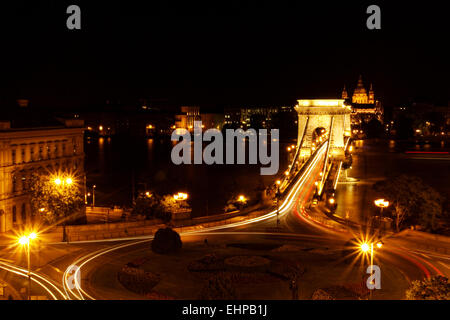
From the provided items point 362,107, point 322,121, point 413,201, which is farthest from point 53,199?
point 362,107

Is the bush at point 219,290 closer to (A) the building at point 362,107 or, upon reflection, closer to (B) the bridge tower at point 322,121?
(B) the bridge tower at point 322,121

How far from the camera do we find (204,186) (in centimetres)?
4753

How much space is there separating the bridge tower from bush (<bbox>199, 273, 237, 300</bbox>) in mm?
53044

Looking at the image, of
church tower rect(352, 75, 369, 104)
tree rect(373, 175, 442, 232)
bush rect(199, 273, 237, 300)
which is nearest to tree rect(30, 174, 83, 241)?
bush rect(199, 273, 237, 300)

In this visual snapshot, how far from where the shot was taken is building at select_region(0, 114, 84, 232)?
23875 mm

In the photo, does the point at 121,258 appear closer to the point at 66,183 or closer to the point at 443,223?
the point at 66,183

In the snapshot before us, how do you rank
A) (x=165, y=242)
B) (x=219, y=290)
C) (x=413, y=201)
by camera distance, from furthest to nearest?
(x=413, y=201), (x=165, y=242), (x=219, y=290)

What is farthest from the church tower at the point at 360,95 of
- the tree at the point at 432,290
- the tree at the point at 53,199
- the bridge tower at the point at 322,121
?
the tree at the point at 432,290

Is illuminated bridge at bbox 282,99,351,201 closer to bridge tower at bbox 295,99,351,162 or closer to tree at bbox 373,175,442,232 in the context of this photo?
bridge tower at bbox 295,99,351,162

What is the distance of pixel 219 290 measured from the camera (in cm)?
1162

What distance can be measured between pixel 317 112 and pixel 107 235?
4984cm

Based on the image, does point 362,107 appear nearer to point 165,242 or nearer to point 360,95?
point 360,95

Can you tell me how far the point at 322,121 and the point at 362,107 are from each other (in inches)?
4204
